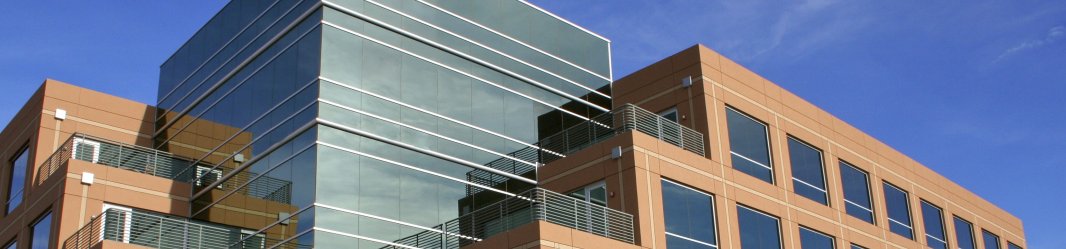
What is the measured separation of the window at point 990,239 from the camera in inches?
1628

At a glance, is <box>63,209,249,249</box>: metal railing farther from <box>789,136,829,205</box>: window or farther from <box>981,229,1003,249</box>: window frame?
<box>981,229,1003,249</box>: window frame

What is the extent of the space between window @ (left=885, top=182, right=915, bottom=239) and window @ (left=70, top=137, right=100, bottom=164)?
20.7 m

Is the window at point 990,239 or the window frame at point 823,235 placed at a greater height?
the window at point 990,239

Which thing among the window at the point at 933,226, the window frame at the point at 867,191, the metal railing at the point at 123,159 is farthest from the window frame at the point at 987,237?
the metal railing at the point at 123,159

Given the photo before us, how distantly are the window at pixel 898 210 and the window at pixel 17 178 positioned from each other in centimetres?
2267

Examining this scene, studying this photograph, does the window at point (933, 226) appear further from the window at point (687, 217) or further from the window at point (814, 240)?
the window at point (687, 217)

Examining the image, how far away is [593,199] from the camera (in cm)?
2870

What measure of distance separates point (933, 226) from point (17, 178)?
25.3 m

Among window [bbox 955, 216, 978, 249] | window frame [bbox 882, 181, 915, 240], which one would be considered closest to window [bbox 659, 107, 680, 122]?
window frame [bbox 882, 181, 915, 240]

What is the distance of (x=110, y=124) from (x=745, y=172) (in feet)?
52.0

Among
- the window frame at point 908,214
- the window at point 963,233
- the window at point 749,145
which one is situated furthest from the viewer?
the window at point 963,233

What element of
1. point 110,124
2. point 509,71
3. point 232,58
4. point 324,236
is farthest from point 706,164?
A: point 110,124

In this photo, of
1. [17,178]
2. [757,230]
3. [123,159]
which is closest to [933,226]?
[757,230]

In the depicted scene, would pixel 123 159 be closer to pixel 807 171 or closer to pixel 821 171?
pixel 807 171
